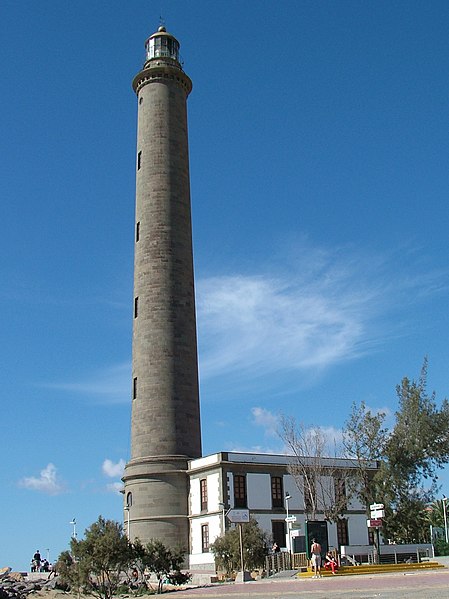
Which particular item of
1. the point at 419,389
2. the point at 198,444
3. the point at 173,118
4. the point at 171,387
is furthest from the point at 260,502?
the point at 173,118

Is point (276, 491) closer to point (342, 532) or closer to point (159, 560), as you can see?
point (342, 532)

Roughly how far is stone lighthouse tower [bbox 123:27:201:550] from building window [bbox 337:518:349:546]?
25.2ft

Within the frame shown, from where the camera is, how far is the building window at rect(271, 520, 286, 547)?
36.7 meters

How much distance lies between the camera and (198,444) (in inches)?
1524

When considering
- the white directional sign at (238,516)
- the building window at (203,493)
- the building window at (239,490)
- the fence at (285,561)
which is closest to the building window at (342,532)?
the building window at (239,490)

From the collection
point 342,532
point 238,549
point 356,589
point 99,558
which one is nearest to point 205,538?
point 238,549

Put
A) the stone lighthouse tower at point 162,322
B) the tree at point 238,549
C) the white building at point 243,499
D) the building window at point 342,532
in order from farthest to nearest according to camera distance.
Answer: the building window at point 342,532 → the stone lighthouse tower at point 162,322 → the white building at point 243,499 → the tree at point 238,549

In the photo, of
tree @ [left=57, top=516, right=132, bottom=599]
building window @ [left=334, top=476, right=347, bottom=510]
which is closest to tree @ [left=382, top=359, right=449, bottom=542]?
building window @ [left=334, top=476, right=347, bottom=510]

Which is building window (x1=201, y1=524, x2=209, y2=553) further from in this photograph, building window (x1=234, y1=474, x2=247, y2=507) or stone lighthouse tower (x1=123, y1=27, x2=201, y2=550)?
building window (x1=234, y1=474, x2=247, y2=507)

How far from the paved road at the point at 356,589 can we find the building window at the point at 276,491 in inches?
444

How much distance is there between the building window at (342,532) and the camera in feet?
127

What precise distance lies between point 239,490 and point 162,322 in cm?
910

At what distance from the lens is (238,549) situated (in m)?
31.1

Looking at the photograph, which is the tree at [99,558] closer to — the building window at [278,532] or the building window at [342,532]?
the building window at [278,532]
